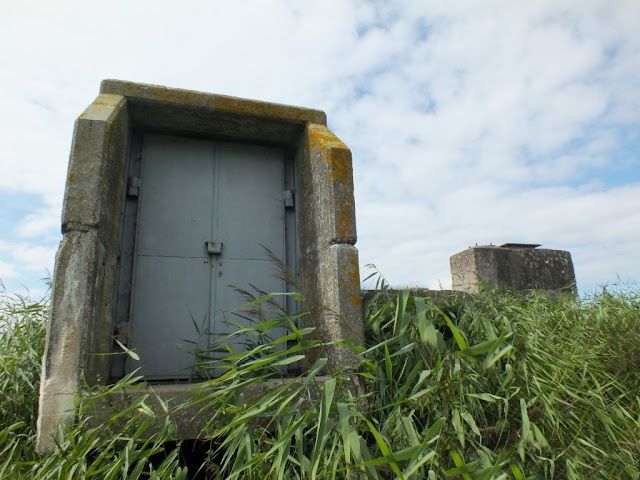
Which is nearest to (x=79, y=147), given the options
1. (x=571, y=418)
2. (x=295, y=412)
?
(x=295, y=412)

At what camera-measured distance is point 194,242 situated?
11.0 feet

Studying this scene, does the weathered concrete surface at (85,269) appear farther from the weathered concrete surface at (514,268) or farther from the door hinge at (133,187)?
the weathered concrete surface at (514,268)

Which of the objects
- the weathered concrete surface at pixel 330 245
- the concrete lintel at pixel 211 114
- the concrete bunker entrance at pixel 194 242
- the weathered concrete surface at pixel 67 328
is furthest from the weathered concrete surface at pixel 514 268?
the weathered concrete surface at pixel 67 328

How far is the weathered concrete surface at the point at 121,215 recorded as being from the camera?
245 centimetres

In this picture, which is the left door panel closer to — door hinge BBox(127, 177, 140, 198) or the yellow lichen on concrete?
door hinge BBox(127, 177, 140, 198)

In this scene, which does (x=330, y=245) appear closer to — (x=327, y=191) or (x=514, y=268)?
(x=327, y=191)

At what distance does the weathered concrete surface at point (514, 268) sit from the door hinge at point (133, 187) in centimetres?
335

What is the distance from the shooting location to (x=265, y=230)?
3.54m

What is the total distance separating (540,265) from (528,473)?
350 centimetres

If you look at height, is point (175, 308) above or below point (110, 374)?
above

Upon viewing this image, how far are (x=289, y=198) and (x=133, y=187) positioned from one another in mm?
1179

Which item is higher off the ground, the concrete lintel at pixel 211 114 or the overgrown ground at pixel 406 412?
the concrete lintel at pixel 211 114

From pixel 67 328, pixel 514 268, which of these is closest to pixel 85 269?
pixel 67 328

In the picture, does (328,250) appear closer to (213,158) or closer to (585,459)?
(213,158)
